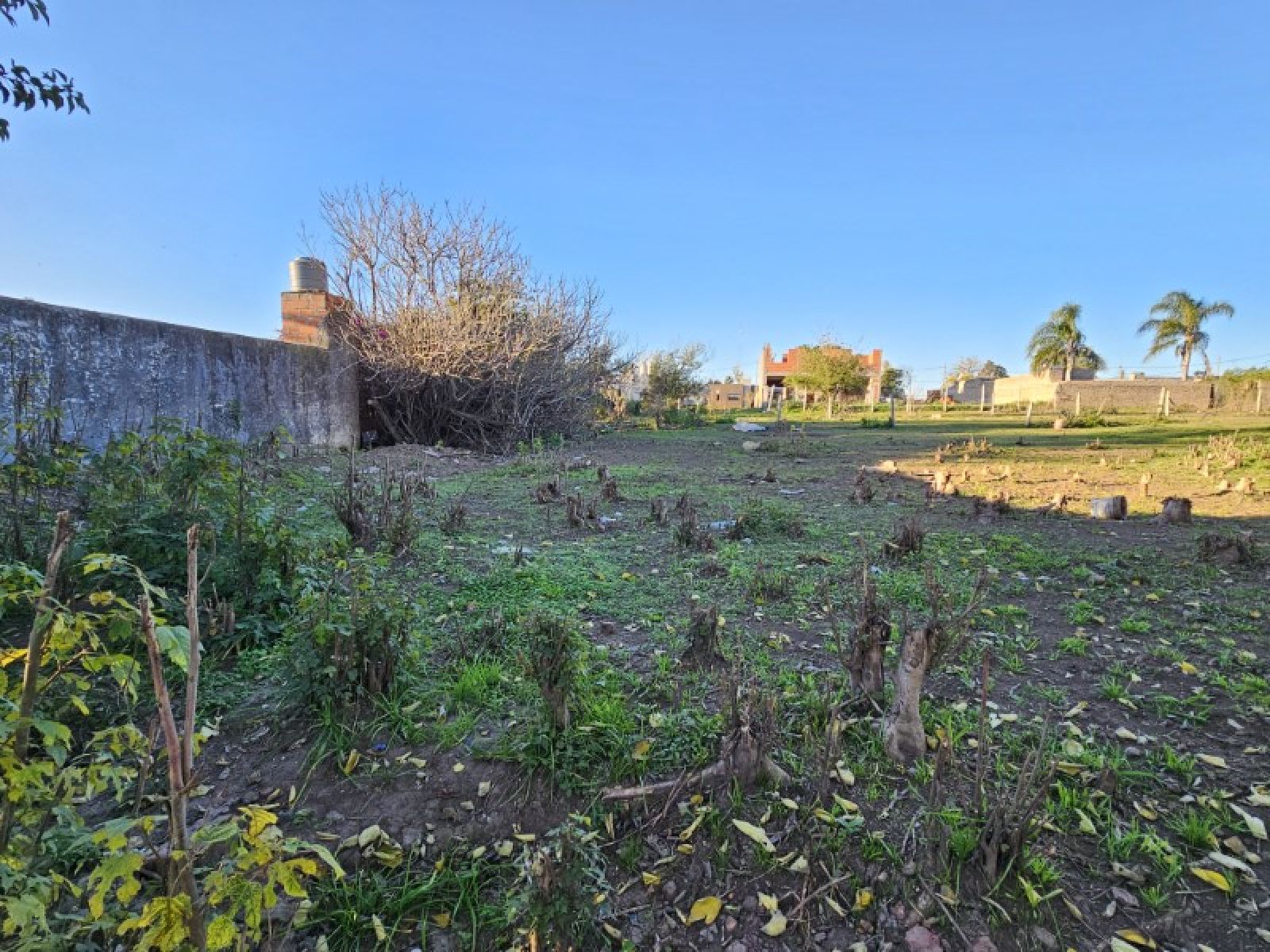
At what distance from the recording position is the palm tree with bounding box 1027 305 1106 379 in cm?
3244

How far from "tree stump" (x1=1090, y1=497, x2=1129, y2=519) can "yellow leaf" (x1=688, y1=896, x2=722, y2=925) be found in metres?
5.64

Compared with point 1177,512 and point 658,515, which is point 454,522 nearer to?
point 658,515

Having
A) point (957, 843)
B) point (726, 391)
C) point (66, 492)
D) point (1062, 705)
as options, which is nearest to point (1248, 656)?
point (1062, 705)

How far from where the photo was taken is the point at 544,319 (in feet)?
41.0

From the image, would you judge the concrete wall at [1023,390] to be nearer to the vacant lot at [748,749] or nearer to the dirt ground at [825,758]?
the dirt ground at [825,758]

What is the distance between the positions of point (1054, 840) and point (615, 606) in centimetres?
211

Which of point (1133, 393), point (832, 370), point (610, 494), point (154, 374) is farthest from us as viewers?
point (1133, 393)

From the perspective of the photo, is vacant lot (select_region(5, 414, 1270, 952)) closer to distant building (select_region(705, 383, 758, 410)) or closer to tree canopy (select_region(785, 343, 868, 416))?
tree canopy (select_region(785, 343, 868, 416))

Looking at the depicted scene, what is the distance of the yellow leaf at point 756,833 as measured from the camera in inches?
67.4

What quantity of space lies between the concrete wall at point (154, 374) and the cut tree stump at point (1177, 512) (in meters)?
6.98

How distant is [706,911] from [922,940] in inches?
19.9

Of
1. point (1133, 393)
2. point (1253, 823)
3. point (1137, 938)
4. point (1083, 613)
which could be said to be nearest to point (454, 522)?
point (1083, 613)

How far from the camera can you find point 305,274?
10.8m

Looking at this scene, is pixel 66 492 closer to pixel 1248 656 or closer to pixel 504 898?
pixel 504 898
